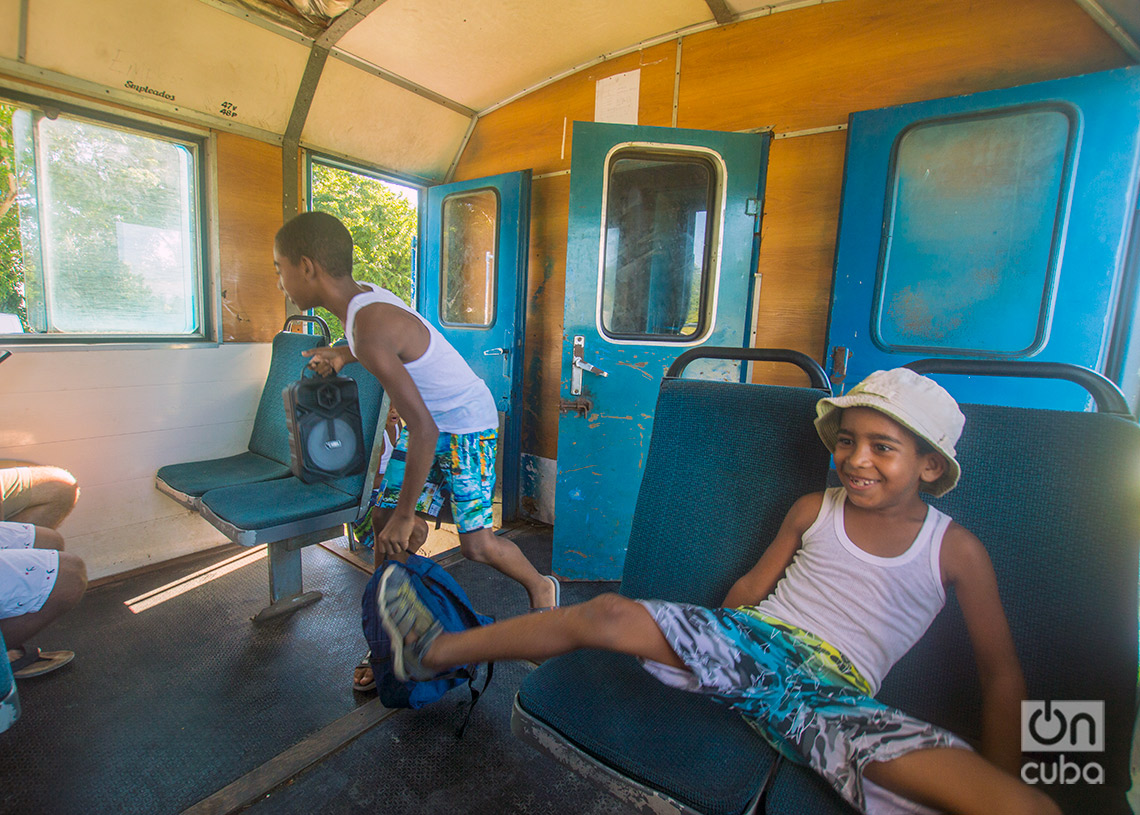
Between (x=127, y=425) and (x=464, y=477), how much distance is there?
2193mm

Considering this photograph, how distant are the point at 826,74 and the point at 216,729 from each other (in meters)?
3.85

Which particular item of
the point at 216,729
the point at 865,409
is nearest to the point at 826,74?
the point at 865,409

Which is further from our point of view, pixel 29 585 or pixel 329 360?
pixel 329 360

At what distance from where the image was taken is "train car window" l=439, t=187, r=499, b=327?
13.1 ft

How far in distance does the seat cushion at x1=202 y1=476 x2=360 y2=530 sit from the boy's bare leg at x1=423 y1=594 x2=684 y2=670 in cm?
138

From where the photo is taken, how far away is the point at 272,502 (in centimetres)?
248

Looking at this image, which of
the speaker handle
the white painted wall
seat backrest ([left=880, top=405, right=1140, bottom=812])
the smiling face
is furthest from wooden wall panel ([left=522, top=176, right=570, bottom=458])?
seat backrest ([left=880, top=405, right=1140, bottom=812])

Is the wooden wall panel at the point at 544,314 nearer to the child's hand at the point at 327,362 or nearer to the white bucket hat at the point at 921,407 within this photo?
the child's hand at the point at 327,362

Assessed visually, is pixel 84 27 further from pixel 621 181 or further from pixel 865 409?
pixel 865 409

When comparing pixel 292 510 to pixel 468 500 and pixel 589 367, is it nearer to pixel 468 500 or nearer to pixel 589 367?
pixel 468 500

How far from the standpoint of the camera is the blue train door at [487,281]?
3764 millimetres

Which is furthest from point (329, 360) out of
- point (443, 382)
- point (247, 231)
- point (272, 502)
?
point (247, 231)

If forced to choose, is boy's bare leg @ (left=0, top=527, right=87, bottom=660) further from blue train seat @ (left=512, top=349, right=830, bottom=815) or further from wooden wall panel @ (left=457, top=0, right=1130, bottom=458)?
wooden wall panel @ (left=457, top=0, right=1130, bottom=458)

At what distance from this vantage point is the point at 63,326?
112 inches
